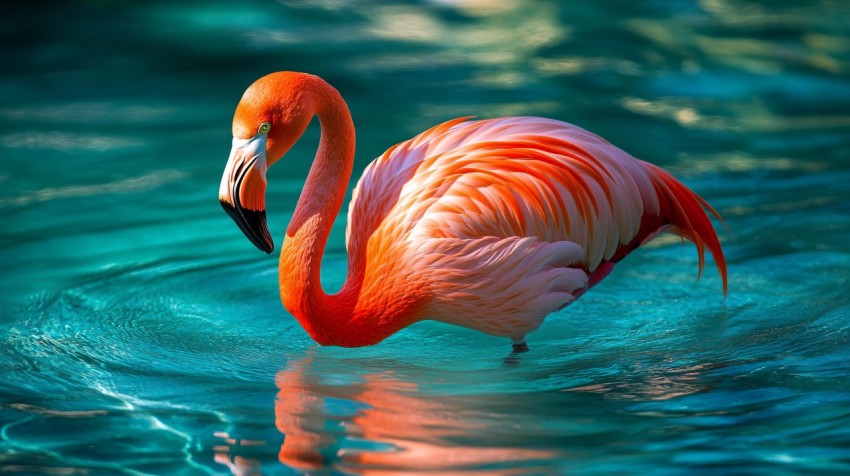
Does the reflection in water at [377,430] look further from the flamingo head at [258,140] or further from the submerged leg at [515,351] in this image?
the flamingo head at [258,140]

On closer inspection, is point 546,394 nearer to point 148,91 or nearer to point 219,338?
point 219,338

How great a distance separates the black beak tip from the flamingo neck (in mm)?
185

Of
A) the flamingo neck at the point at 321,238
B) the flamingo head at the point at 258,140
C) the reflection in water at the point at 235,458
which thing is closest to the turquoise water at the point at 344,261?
the reflection in water at the point at 235,458

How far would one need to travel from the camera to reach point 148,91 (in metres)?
7.80

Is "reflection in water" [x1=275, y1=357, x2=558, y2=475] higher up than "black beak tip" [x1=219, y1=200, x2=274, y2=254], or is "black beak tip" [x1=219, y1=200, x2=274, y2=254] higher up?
"black beak tip" [x1=219, y1=200, x2=274, y2=254]

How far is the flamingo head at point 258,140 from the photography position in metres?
Answer: 3.71

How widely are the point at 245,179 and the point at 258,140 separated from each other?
0.41 ft

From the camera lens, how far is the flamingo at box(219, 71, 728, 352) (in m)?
3.99

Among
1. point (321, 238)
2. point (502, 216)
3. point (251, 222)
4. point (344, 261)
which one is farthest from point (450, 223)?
point (344, 261)

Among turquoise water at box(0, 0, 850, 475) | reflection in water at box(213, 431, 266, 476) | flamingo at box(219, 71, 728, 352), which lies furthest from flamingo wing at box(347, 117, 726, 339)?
reflection in water at box(213, 431, 266, 476)

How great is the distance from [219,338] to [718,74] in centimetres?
484

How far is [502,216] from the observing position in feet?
13.3

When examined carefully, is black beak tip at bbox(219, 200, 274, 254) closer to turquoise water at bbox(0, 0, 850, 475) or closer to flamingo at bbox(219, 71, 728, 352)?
flamingo at bbox(219, 71, 728, 352)

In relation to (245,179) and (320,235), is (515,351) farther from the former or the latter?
(245,179)
